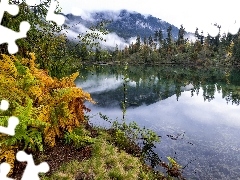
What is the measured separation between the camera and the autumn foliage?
24.6ft

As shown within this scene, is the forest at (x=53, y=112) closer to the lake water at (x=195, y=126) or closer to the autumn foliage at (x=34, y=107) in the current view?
the autumn foliage at (x=34, y=107)

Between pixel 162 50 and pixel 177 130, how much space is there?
116 metres

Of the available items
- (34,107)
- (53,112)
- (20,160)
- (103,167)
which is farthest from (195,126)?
(20,160)

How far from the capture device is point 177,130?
21.1 metres

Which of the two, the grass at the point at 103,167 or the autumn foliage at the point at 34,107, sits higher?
the autumn foliage at the point at 34,107

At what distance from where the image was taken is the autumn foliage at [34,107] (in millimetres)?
7484

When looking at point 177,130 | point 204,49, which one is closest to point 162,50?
point 204,49

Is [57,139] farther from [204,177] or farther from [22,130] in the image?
[204,177]

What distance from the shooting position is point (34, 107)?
8555 millimetres

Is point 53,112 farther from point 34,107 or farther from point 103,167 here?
point 103,167

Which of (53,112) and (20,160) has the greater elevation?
(53,112)

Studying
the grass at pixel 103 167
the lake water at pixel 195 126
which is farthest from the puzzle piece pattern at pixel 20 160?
the lake water at pixel 195 126

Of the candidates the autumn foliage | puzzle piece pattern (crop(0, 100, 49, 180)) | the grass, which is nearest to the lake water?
the autumn foliage

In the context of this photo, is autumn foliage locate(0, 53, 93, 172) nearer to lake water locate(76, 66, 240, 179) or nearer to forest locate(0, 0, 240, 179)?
forest locate(0, 0, 240, 179)
